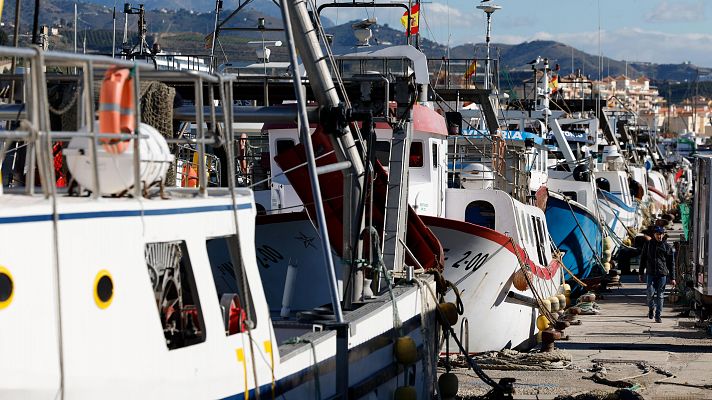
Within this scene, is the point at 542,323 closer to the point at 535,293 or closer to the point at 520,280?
the point at 535,293

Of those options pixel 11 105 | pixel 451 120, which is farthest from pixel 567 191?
pixel 11 105

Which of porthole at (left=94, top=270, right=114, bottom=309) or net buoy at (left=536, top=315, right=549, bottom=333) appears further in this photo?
net buoy at (left=536, top=315, right=549, bottom=333)

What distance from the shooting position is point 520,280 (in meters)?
18.0

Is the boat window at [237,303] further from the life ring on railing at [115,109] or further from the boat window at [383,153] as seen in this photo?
the boat window at [383,153]

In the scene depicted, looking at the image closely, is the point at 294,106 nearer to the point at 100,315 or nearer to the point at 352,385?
the point at 352,385

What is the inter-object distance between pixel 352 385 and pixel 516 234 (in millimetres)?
8919

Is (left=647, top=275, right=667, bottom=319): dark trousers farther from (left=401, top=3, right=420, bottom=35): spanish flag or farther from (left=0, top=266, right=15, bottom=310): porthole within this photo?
(left=0, top=266, right=15, bottom=310): porthole

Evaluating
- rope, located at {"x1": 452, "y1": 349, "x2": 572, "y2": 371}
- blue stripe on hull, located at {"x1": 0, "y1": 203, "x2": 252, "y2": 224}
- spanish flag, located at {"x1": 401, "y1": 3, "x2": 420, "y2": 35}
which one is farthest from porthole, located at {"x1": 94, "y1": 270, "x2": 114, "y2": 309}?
spanish flag, located at {"x1": 401, "y1": 3, "x2": 420, "y2": 35}

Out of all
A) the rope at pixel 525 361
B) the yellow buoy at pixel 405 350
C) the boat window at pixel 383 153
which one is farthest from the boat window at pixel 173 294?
the rope at pixel 525 361

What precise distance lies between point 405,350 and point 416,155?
6.95 metres

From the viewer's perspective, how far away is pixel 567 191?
34875 mm

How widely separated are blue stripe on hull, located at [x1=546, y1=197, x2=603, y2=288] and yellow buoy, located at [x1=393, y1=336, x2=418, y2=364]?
56.9 ft

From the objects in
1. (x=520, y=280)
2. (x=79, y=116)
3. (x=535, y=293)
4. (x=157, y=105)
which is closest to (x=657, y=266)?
(x=535, y=293)

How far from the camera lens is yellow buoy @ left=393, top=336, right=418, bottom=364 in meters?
11.3
